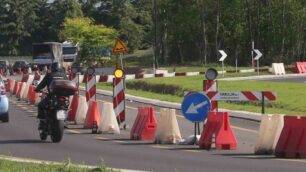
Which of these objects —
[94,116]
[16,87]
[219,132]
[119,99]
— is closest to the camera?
[219,132]

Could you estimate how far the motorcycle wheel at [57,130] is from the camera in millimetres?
15938

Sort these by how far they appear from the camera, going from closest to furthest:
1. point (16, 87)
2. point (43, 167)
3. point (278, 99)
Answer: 1. point (43, 167)
2. point (278, 99)
3. point (16, 87)

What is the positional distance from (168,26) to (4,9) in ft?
160

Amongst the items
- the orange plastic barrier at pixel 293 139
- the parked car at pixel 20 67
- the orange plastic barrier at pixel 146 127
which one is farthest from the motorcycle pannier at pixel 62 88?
the parked car at pixel 20 67

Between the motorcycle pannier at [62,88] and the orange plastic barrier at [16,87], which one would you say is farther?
the orange plastic barrier at [16,87]

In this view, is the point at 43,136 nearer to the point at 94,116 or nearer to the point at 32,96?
the point at 94,116

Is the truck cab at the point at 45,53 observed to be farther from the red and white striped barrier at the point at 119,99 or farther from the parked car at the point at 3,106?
the red and white striped barrier at the point at 119,99

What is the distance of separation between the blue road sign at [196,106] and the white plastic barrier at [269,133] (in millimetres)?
2083

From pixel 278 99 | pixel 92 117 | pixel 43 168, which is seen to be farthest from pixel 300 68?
pixel 43 168

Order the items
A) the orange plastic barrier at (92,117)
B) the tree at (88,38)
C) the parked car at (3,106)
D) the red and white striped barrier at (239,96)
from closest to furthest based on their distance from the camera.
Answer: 1. the red and white striped barrier at (239,96)
2. the orange plastic barrier at (92,117)
3. the parked car at (3,106)
4. the tree at (88,38)

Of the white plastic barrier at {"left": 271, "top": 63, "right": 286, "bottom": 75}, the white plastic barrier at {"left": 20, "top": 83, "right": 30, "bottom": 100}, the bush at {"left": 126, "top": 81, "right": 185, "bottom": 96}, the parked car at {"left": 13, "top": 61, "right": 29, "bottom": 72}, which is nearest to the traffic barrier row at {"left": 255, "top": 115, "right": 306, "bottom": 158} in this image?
the white plastic barrier at {"left": 20, "top": 83, "right": 30, "bottom": 100}

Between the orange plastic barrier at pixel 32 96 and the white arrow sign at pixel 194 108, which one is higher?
the white arrow sign at pixel 194 108

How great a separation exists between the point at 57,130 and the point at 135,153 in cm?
266

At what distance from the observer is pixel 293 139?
43.1 ft
